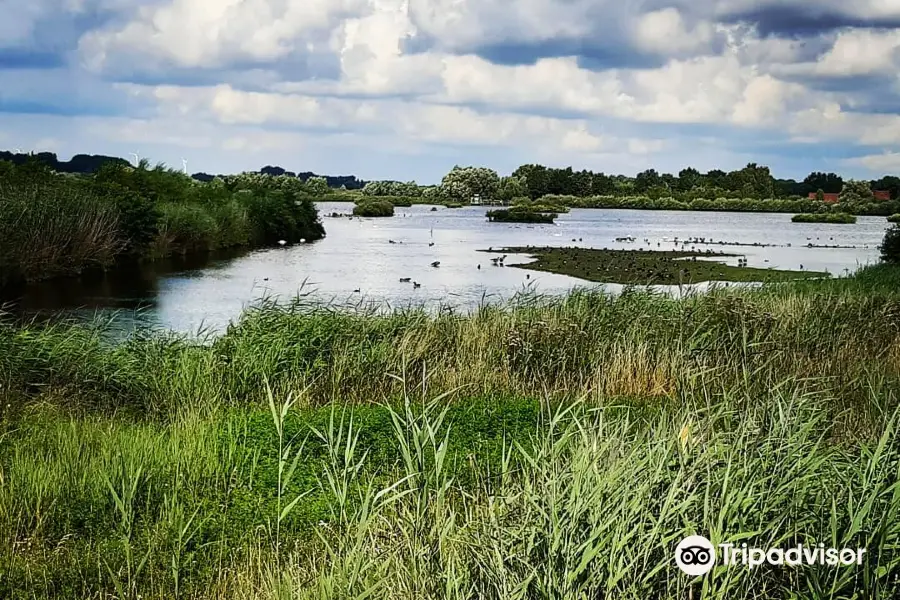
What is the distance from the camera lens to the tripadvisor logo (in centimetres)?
300

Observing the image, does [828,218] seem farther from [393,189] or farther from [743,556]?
[743,556]

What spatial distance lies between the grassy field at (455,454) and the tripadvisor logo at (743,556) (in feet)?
0.15

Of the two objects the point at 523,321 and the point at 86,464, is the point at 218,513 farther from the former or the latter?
the point at 523,321

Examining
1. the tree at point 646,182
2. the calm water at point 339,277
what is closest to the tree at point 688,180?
the tree at point 646,182

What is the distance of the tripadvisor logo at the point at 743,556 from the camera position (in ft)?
9.85

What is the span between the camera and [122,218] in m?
23.5

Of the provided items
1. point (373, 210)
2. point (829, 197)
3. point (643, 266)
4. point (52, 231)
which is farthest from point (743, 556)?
point (829, 197)

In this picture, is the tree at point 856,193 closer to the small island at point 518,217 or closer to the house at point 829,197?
the house at point 829,197

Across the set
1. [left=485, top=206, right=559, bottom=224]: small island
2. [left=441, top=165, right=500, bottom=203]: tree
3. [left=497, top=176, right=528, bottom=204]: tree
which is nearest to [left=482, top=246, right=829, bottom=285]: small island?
[left=485, top=206, right=559, bottom=224]: small island

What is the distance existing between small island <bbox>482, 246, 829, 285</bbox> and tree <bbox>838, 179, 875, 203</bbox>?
57.1 m

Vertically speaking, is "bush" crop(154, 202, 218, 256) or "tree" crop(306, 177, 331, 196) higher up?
"tree" crop(306, 177, 331, 196)

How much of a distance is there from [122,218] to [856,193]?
73450 mm

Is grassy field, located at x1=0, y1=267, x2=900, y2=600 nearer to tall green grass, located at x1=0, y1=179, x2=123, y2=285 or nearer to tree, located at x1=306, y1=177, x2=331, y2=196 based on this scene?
tall green grass, located at x1=0, y1=179, x2=123, y2=285

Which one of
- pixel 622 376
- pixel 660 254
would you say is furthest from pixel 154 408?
pixel 660 254
